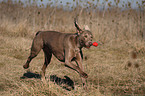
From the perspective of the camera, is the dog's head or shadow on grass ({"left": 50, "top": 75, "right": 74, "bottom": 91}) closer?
the dog's head

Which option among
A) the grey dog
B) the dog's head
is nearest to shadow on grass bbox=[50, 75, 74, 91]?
the grey dog

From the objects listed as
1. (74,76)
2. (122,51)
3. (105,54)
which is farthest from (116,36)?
(74,76)

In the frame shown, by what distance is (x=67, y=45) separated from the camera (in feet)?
13.6

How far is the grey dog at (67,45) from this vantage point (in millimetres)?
3912

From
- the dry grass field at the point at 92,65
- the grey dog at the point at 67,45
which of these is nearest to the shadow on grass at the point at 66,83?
the dry grass field at the point at 92,65

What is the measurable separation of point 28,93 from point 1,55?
12.8ft

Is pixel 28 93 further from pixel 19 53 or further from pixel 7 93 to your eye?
pixel 19 53

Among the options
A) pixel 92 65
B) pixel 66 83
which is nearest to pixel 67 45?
pixel 66 83

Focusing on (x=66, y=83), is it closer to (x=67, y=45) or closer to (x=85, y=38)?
(x=67, y=45)

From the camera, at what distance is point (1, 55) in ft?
23.7

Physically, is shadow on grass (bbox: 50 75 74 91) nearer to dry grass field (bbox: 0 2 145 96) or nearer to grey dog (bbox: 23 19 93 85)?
dry grass field (bbox: 0 2 145 96)

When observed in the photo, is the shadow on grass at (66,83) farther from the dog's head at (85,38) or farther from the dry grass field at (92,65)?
the dog's head at (85,38)

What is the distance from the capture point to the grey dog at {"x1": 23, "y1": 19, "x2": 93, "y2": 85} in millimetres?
3912

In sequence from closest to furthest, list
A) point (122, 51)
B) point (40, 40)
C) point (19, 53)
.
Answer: point (40, 40), point (19, 53), point (122, 51)
